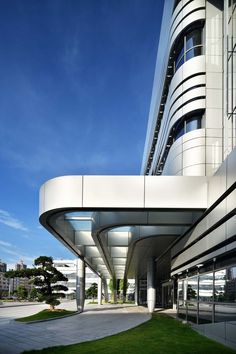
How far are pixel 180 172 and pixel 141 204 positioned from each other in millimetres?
→ 5417

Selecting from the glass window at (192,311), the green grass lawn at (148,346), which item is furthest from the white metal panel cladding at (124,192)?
the glass window at (192,311)

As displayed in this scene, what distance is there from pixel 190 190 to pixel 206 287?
16.8ft

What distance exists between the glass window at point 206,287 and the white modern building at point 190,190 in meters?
0.04

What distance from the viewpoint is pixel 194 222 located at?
17.4 m

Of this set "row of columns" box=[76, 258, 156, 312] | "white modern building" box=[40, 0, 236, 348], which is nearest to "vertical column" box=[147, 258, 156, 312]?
"row of columns" box=[76, 258, 156, 312]

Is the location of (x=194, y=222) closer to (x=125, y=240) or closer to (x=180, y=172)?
(x=180, y=172)

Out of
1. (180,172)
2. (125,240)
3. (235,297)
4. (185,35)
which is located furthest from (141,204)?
(125,240)

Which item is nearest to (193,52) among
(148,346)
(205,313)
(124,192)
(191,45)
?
(191,45)

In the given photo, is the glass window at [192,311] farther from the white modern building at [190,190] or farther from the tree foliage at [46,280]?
the tree foliage at [46,280]

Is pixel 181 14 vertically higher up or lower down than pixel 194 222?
higher up

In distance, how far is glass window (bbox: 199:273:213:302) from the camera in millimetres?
16266

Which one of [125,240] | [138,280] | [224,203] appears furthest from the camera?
[138,280]

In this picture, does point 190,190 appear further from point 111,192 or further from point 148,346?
point 148,346

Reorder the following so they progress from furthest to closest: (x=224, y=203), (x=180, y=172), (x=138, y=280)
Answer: (x=138, y=280) < (x=180, y=172) < (x=224, y=203)
